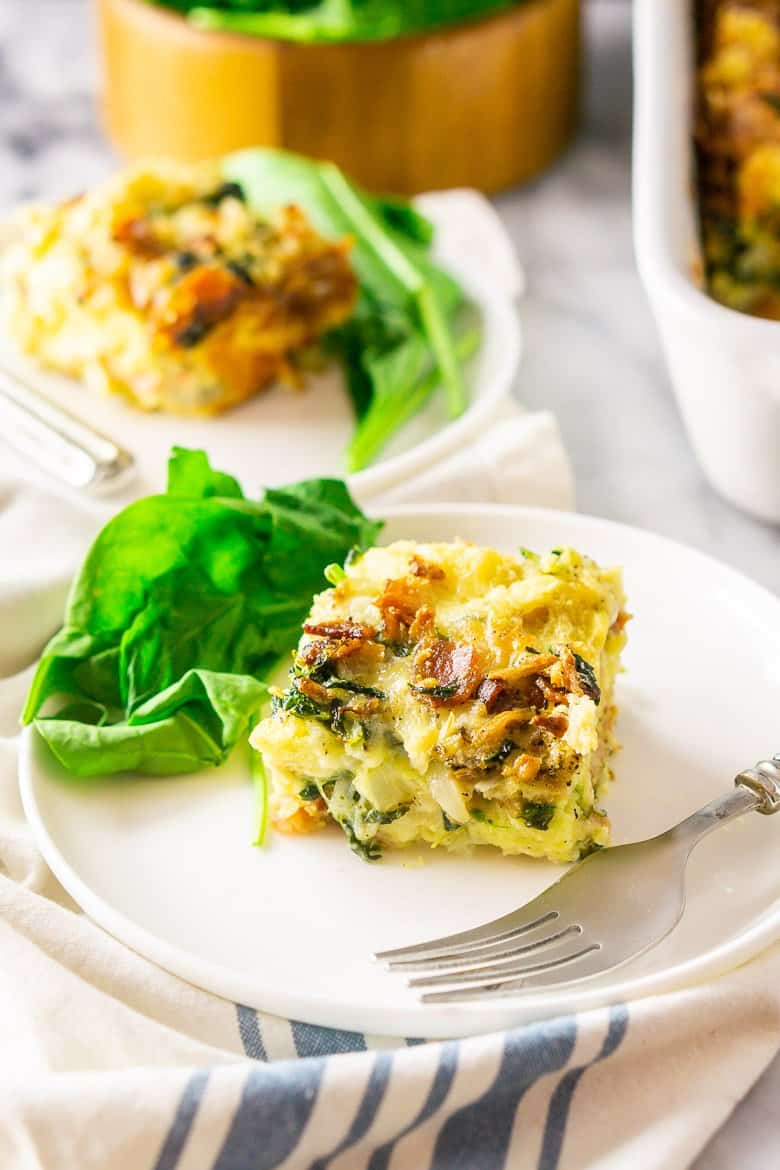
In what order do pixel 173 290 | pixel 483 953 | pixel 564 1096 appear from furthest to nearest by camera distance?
1. pixel 173 290
2. pixel 483 953
3. pixel 564 1096

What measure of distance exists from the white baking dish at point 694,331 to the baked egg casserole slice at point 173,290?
0.89m

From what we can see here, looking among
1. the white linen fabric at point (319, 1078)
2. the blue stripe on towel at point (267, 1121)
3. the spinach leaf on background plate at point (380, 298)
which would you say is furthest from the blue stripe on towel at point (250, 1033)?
the spinach leaf on background plate at point (380, 298)

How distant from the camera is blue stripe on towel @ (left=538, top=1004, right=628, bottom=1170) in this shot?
2.16 metres

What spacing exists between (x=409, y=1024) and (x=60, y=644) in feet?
3.42

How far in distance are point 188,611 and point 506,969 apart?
99 centimetres

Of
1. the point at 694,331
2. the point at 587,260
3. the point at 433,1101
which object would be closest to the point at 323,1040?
the point at 433,1101

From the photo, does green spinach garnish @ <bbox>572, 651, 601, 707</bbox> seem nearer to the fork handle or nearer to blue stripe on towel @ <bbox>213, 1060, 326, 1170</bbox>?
the fork handle

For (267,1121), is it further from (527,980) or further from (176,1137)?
(527,980)

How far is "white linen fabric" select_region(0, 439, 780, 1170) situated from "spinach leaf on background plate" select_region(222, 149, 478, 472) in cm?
165

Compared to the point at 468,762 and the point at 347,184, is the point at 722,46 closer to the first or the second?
the point at 347,184

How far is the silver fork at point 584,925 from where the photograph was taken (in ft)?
7.47

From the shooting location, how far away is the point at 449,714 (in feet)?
7.95

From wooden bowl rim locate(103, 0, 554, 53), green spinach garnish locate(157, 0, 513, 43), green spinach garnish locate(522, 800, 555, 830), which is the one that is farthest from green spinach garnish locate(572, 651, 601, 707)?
green spinach garnish locate(157, 0, 513, 43)

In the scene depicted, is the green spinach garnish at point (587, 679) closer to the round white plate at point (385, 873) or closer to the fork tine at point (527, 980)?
the round white plate at point (385, 873)
